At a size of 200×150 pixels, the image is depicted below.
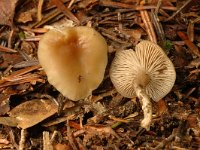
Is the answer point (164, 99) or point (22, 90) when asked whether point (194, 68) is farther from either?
point (22, 90)

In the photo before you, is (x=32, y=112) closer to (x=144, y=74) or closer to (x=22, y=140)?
(x=22, y=140)

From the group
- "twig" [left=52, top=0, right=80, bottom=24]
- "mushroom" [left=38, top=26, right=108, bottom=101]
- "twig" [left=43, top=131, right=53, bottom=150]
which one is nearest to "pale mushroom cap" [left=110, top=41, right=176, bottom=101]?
"mushroom" [left=38, top=26, right=108, bottom=101]

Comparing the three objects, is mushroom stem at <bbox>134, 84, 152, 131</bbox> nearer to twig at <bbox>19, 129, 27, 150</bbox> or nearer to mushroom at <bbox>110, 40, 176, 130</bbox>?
mushroom at <bbox>110, 40, 176, 130</bbox>

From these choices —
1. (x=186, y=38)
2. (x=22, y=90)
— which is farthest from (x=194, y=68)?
(x=22, y=90)

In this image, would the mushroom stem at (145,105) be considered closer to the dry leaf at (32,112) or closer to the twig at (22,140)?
the dry leaf at (32,112)

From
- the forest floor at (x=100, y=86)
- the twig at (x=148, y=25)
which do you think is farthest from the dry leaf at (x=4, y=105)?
the twig at (x=148, y=25)

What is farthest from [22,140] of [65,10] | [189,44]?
[189,44]
